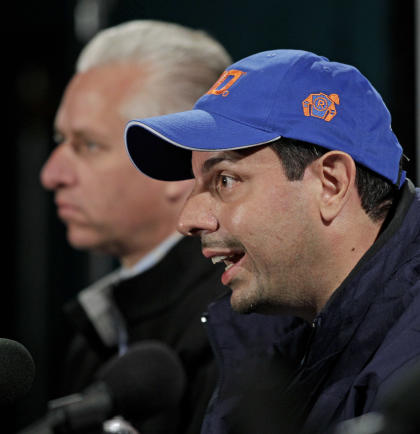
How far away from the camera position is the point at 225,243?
49.4 inches

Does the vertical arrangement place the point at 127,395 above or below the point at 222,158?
below

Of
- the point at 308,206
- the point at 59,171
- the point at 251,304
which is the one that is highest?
the point at 308,206

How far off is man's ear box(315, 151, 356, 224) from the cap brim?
0.08 m

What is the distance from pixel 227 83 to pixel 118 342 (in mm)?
927

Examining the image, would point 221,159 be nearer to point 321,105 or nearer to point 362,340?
point 321,105

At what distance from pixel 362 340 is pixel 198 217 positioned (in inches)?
11.4

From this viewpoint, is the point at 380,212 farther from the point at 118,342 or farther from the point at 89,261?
the point at 89,261

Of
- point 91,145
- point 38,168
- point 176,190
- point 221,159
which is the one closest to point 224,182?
point 221,159

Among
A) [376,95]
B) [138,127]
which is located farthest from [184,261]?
[376,95]

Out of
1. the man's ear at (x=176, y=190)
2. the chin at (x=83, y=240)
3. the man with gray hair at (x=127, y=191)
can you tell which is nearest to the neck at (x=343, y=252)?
the man with gray hair at (x=127, y=191)

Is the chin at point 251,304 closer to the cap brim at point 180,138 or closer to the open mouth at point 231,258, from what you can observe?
the open mouth at point 231,258

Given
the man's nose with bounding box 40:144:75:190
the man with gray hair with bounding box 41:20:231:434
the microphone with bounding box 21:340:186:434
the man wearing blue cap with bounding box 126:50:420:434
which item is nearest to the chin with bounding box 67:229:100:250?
the man with gray hair with bounding box 41:20:231:434

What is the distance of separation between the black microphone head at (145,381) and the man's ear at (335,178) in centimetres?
52

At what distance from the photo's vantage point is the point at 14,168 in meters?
3.82
